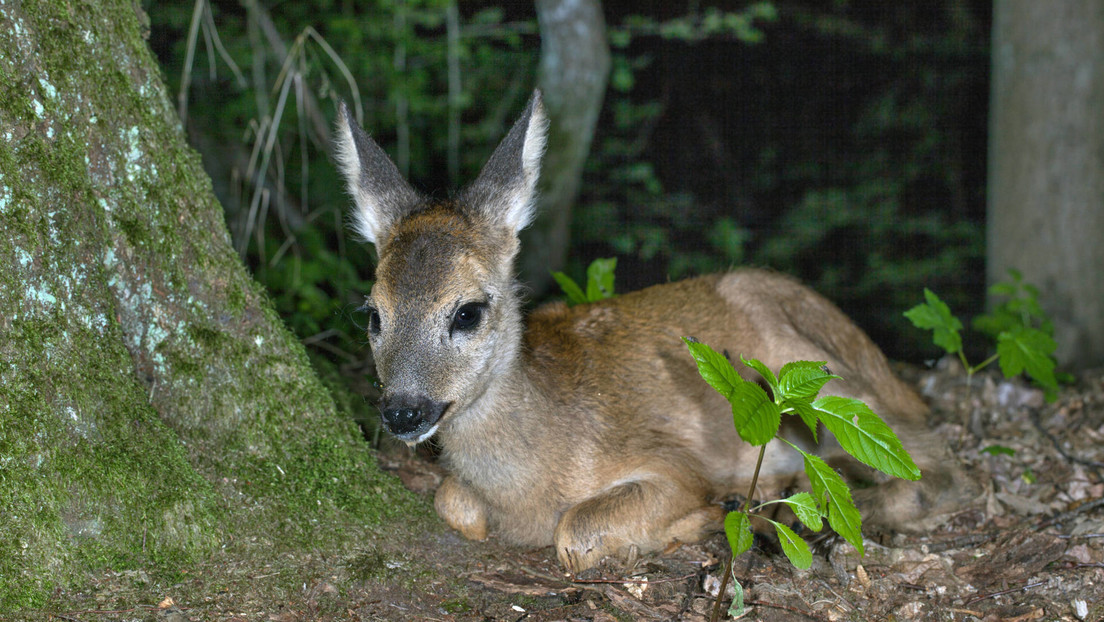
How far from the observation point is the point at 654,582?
394cm

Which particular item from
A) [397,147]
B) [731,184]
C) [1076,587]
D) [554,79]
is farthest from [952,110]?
[1076,587]

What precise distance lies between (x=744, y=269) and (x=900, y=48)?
7.48 meters

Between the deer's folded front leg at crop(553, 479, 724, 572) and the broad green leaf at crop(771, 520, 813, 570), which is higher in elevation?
the broad green leaf at crop(771, 520, 813, 570)

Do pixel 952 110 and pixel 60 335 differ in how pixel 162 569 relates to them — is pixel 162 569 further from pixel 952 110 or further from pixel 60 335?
pixel 952 110

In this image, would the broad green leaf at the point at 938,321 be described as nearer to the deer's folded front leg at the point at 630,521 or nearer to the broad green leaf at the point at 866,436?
the deer's folded front leg at the point at 630,521

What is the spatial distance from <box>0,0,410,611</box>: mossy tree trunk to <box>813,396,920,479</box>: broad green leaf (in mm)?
1997

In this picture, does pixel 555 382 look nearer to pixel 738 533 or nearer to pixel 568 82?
pixel 738 533

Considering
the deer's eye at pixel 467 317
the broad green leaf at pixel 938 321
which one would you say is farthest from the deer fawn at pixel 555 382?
the broad green leaf at pixel 938 321

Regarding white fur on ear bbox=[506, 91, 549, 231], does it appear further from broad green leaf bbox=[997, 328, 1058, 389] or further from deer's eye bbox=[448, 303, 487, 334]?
broad green leaf bbox=[997, 328, 1058, 389]

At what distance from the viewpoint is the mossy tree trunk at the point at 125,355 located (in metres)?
3.31

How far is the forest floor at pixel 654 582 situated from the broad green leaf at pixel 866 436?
83cm

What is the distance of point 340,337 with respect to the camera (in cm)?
718

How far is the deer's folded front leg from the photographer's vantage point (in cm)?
416

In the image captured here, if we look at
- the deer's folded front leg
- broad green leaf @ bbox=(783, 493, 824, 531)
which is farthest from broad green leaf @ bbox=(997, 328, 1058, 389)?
broad green leaf @ bbox=(783, 493, 824, 531)
